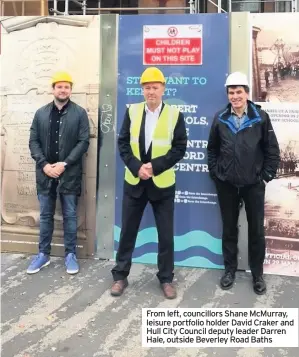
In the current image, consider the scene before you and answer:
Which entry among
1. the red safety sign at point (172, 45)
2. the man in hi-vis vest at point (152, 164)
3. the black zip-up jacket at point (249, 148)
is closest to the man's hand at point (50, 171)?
the man in hi-vis vest at point (152, 164)

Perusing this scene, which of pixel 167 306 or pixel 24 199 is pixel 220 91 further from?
pixel 24 199

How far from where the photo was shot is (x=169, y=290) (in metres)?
4.39

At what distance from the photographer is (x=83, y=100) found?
5199mm

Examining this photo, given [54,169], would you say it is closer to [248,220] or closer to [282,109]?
[248,220]

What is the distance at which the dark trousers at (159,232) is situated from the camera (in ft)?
14.5

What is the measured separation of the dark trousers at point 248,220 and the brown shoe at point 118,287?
102 centimetres

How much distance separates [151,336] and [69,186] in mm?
1890

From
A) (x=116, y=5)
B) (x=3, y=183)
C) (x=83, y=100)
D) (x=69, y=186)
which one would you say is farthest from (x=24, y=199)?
(x=116, y=5)

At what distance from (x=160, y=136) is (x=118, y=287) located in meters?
1.46

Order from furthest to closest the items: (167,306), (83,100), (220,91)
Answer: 1. (83,100)
2. (220,91)
3. (167,306)

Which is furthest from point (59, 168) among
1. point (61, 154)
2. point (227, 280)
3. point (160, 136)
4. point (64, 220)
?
point (227, 280)

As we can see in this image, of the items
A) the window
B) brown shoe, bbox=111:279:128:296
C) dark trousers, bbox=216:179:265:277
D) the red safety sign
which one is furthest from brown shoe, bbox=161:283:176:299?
the window

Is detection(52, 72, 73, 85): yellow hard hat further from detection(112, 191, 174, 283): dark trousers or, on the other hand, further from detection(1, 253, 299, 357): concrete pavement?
detection(1, 253, 299, 357): concrete pavement

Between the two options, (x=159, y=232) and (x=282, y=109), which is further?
(x=282, y=109)
